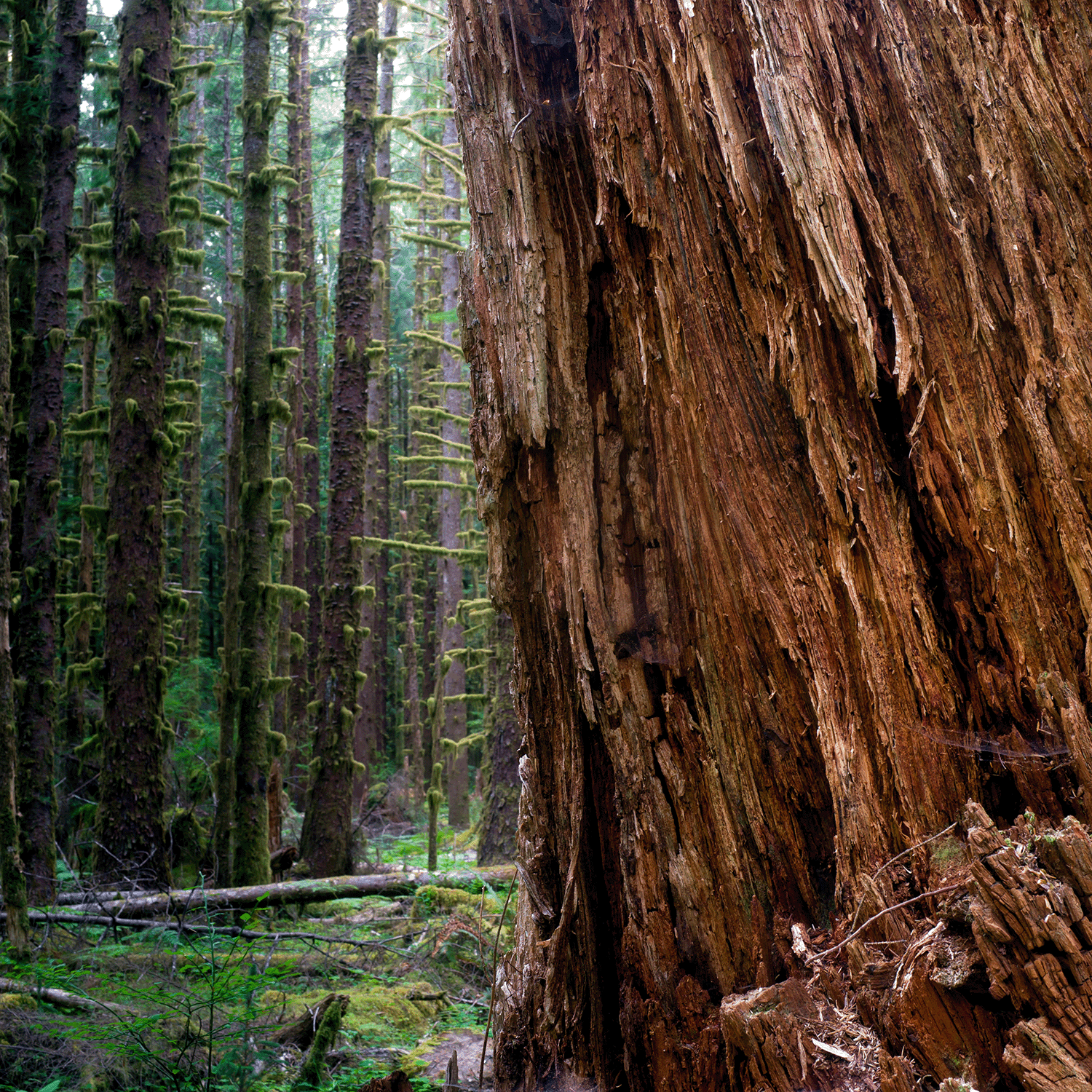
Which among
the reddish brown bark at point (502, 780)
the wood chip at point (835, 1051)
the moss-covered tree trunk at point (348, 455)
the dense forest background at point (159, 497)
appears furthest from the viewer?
the moss-covered tree trunk at point (348, 455)

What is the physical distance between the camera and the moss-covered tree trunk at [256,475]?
9.09m

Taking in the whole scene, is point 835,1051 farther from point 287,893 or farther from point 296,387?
point 296,387

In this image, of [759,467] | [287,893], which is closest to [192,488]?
[287,893]

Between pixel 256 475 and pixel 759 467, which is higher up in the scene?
pixel 256 475

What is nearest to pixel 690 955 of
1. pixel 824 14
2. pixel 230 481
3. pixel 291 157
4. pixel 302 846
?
pixel 824 14

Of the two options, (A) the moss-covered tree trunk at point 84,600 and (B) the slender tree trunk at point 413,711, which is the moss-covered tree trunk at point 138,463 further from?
(B) the slender tree trunk at point 413,711

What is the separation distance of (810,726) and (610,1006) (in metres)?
1.27

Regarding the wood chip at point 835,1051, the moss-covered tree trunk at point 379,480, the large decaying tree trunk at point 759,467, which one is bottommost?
the wood chip at point 835,1051

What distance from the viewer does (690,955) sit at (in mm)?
2730

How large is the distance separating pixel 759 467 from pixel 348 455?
26.7 feet

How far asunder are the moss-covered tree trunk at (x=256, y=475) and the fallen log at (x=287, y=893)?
1.14 metres

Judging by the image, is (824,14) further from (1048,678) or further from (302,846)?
(302,846)

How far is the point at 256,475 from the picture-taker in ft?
32.4

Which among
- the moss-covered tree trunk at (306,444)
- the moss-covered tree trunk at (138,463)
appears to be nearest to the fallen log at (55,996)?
the moss-covered tree trunk at (138,463)
